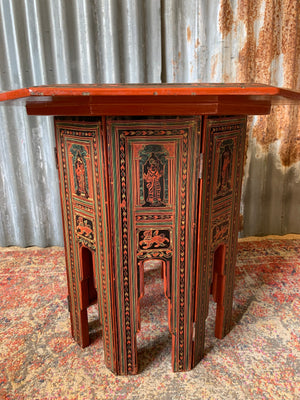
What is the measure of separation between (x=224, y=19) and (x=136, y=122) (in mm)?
2028

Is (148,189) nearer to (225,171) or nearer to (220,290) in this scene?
(225,171)

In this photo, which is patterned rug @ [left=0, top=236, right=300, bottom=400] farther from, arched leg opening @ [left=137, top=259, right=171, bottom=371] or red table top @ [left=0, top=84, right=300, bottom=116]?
red table top @ [left=0, top=84, right=300, bottom=116]

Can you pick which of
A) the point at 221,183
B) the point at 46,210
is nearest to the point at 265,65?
the point at 221,183

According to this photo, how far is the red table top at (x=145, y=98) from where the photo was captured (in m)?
1.10

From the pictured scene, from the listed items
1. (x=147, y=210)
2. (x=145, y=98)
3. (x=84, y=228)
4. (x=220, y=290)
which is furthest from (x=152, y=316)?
(x=145, y=98)

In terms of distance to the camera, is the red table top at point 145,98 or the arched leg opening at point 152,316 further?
the arched leg opening at point 152,316

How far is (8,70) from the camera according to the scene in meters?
2.83

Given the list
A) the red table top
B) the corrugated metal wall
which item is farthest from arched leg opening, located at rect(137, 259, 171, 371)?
the corrugated metal wall

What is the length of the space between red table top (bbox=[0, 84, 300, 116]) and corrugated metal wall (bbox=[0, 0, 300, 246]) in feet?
5.29

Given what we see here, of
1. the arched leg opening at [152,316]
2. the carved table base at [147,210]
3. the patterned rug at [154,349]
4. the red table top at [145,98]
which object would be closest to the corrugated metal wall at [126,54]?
the patterned rug at [154,349]

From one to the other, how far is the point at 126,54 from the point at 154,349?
2357 mm

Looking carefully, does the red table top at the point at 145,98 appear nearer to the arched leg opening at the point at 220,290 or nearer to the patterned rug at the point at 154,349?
the arched leg opening at the point at 220,290

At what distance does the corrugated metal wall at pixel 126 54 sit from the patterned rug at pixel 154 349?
3.64 feet

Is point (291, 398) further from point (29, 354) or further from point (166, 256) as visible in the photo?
point (29, 354)
